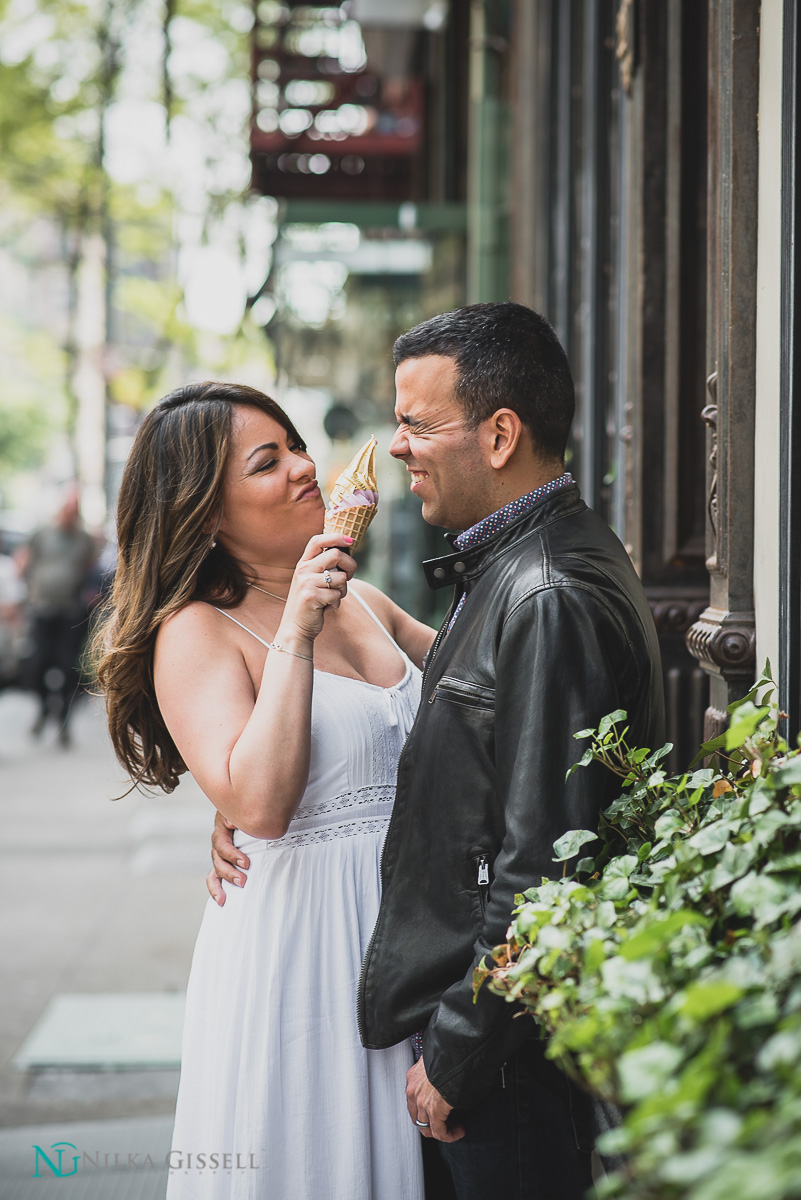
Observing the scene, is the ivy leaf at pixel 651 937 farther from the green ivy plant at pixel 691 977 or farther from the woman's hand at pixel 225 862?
the woman's hand at pixel 225 862

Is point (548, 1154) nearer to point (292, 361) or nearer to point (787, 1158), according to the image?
point (787, 1158)

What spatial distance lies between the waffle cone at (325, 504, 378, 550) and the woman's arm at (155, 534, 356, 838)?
118 mm

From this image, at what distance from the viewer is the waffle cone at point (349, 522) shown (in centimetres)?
229

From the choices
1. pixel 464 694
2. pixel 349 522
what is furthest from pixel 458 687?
pixel 349 522

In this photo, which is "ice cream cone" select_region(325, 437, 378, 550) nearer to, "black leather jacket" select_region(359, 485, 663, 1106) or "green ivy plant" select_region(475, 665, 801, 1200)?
"black leather jacket" select_region(359, 485, 663, 1106)

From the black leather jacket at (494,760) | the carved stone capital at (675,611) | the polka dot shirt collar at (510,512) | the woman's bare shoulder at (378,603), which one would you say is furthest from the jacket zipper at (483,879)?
the carved stone capital at (675,611)

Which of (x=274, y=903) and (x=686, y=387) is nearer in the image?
(x=274, y=903)

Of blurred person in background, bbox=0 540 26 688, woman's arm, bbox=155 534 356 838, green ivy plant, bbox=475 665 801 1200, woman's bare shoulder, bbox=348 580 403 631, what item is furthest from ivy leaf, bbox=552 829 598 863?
blurred person in background, bbox=0 540 26 688

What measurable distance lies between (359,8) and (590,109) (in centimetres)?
430

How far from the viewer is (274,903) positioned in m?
2.30

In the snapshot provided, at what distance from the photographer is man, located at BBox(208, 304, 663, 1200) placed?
177cm

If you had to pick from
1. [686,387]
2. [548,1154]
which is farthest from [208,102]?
[548,1154]

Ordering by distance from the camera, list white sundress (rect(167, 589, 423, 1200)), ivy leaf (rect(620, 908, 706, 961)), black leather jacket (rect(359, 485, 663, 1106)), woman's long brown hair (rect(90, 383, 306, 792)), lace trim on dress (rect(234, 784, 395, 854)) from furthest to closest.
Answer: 1. woman's long brown hair (rect(90, 383, 306, 792))
2. lace trim on dress (rect(234, 784, 395, 854))
3. white sundress (rect(167, 589, 423, 1200))
4. black leather jacket (rect(359, 485, 663, 1106))
5. ivy leaf (rect(620, 908, 706, 961))

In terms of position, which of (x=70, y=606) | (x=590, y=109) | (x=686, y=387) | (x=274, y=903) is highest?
(x=590, y=109)
